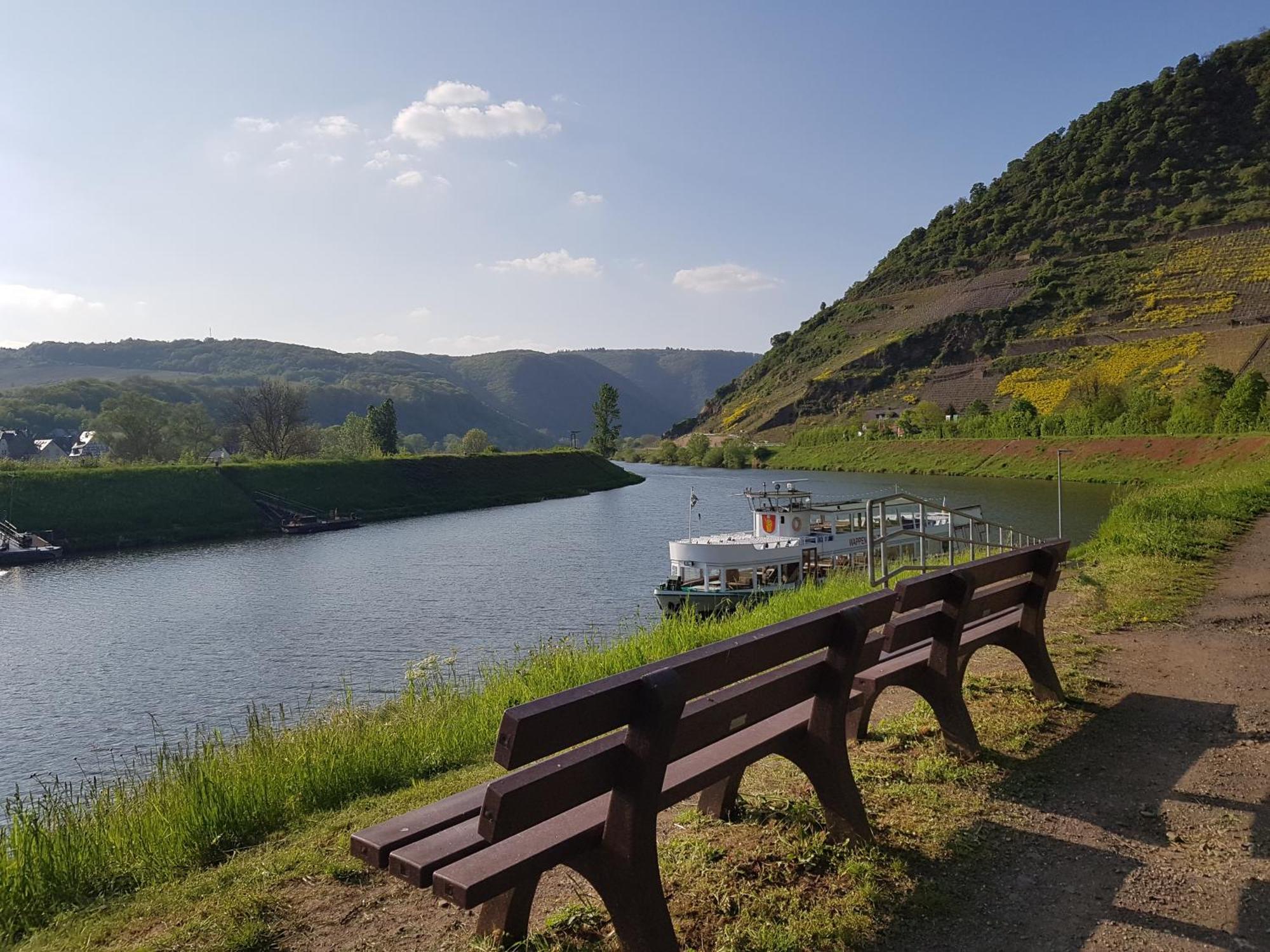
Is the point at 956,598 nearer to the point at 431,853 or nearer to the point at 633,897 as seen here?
the point at 633,897

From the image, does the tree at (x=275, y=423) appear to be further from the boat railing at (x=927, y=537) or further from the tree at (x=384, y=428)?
the boat railing at (x=927, y=537)

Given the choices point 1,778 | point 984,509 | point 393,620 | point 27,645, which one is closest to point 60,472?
point 27,645

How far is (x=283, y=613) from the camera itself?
1037 inches

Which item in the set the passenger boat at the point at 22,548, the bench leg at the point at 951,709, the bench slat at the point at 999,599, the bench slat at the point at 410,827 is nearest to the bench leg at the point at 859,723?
the bench leg at the point at 951,709

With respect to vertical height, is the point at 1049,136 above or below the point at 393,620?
above

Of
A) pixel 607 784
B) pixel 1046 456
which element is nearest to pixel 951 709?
pixel 607 784

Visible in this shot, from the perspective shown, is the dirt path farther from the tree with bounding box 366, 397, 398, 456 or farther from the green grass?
the tree with bounding box 366, 397, 398, 456

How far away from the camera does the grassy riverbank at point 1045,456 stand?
5231 centimetres

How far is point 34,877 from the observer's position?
533 cm

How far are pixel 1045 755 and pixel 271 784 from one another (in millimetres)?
5673

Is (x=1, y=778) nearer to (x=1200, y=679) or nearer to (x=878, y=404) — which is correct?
(x=1200, y=679)

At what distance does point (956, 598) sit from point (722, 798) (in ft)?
6.19

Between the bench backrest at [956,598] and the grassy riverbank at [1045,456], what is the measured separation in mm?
42115

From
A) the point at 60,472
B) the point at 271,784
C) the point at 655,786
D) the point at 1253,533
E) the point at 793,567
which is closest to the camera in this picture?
the point at 655,786
